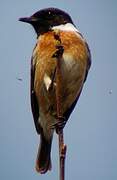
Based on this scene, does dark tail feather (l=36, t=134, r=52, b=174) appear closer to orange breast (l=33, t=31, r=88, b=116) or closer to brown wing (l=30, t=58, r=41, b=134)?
brown wing (l=30, t=58, r=41, b=134)

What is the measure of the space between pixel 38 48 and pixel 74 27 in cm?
35

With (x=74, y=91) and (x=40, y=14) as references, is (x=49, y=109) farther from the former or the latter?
(x=40, y=14)

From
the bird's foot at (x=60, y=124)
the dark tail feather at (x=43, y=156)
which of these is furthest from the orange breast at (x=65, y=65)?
the bird's foot at (x=60, y=124)

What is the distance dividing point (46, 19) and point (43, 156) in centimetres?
93

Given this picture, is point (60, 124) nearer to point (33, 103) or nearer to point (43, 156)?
point (33, 103)

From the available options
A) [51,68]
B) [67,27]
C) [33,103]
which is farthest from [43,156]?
[67,27]

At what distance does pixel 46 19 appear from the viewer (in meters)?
3.14

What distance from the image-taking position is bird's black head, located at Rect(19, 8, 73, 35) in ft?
10.0

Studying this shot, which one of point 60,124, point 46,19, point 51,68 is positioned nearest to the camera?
point 60,124

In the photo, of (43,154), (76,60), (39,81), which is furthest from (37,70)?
(43,154)

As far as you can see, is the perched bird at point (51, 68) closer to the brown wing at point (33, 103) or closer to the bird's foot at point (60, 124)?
the brown wing at point (33, 103)

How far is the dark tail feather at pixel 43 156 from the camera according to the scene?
3.07 metres

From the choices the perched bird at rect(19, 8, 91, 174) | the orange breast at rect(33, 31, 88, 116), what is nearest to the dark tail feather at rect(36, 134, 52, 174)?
the perched bird at rect(19, 8, 91, 174)

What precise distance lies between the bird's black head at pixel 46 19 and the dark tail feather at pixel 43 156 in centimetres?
77
